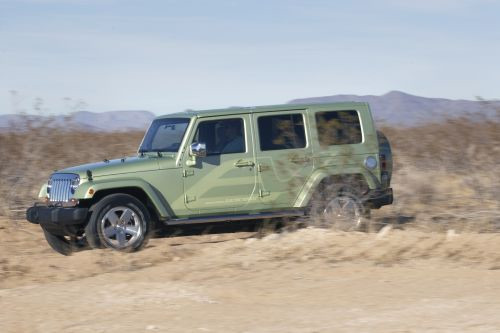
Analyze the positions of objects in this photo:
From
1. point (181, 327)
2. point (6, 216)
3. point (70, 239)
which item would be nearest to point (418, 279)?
point (181, 327)

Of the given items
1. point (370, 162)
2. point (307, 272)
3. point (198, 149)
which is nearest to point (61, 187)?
point (198, 149)

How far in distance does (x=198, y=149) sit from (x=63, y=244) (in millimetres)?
2192

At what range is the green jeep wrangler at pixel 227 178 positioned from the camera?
35.5 ft

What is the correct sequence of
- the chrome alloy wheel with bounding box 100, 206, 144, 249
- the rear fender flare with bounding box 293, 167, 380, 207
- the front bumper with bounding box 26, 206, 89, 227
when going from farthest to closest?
the rear fender flare with bounding box 293, 167, 380, 207 < the chrome alloy wheel with bounding box 100, 206, 144, 249 < the front bumper with bounding box 26, 206, 89, 227

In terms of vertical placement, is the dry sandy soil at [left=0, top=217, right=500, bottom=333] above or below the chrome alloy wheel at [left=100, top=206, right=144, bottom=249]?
below

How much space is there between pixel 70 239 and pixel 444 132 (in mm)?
6809

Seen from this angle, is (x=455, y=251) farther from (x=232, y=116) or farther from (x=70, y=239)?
(x=70, y=239)

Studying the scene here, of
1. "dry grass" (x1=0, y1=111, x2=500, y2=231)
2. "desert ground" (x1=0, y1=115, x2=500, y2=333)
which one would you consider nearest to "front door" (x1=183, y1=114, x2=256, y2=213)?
"desert ground" (x1=0, y1=115, x2=500, y2=333)

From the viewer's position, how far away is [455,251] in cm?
1004

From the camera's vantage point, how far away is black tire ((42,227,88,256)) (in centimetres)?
1138

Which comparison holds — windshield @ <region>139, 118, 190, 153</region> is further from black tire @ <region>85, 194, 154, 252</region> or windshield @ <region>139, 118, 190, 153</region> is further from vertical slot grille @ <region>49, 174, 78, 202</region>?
vertical slot grille @ <region>49, 174, 78, 202</region>

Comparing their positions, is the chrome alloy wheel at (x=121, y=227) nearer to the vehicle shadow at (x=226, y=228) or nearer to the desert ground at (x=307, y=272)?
the desert ground at (x=307, y=272)

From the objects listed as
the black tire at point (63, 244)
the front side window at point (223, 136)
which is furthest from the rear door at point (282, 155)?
the black tire at point (63, 244)

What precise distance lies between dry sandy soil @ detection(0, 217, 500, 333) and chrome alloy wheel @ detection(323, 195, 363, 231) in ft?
1.67
